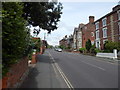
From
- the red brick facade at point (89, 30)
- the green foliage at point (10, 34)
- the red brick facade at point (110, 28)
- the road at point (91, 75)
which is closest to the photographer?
the green foliage at point (10, 34)

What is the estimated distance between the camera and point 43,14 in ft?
61.8

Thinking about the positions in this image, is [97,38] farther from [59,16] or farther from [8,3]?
[8,3]

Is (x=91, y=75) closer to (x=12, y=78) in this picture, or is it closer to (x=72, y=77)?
(x=72, y=77)

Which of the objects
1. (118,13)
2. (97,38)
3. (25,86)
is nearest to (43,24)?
(25,86)

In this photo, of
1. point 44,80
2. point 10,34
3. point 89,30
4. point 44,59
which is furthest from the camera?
point 89,30

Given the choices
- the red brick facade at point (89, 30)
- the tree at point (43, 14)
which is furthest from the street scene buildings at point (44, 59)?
the red brick facade at point (89, 30)

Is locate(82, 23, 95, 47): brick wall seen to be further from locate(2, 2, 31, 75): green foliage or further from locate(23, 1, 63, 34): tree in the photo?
locate(2, 2, 31, 75): green foliage

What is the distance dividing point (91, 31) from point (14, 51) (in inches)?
2645

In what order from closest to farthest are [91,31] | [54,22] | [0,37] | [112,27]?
[0,37], [54,22], [112,27], [91,31]

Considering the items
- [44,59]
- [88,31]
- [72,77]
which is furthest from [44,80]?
[88,31]

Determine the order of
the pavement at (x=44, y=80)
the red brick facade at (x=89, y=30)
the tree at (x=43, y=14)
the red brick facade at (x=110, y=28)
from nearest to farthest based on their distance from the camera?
the pavement at (x=44, y=80) → the tree at (x=43, y=14) → the red brick facade at (x=110, y=28) → the red brick facade at (x=89, y=30)

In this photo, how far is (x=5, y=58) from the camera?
509cm

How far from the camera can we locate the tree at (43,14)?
16.9 meters

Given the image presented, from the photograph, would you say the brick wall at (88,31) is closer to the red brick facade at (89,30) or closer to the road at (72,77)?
the red brick facade at (89,30)
